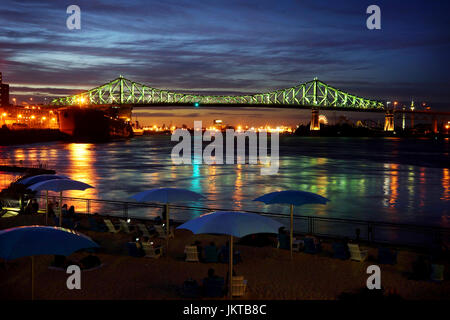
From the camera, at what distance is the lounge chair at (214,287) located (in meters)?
9.18

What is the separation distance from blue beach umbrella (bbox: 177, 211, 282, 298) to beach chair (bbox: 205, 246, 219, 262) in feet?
9.29

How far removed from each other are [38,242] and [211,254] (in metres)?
5.46

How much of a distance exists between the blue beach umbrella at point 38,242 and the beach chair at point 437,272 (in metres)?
7.86

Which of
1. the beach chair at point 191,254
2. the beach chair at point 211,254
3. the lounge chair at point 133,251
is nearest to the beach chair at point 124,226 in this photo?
the lounge chair at point 133,251

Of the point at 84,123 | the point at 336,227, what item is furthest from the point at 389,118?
the point at 336,227

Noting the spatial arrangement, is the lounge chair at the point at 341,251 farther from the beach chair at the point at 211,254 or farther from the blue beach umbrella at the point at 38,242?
the blue beach umbrella at the point at 38,242

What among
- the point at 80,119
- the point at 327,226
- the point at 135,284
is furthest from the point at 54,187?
the point at 80,119

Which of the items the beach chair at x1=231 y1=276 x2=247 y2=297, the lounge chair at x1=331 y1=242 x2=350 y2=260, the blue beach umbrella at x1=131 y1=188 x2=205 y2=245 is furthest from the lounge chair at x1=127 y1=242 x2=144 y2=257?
the lounge chair at x1=331 y1=242 x2=350 y2=260

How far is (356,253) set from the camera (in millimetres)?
11922

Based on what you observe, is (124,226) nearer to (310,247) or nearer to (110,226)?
(110,226)

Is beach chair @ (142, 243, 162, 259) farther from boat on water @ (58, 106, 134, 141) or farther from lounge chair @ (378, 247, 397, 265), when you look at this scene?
boat on water @ (58, 106, 134, 141)

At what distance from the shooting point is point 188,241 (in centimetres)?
1407

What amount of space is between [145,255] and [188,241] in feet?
6.87
